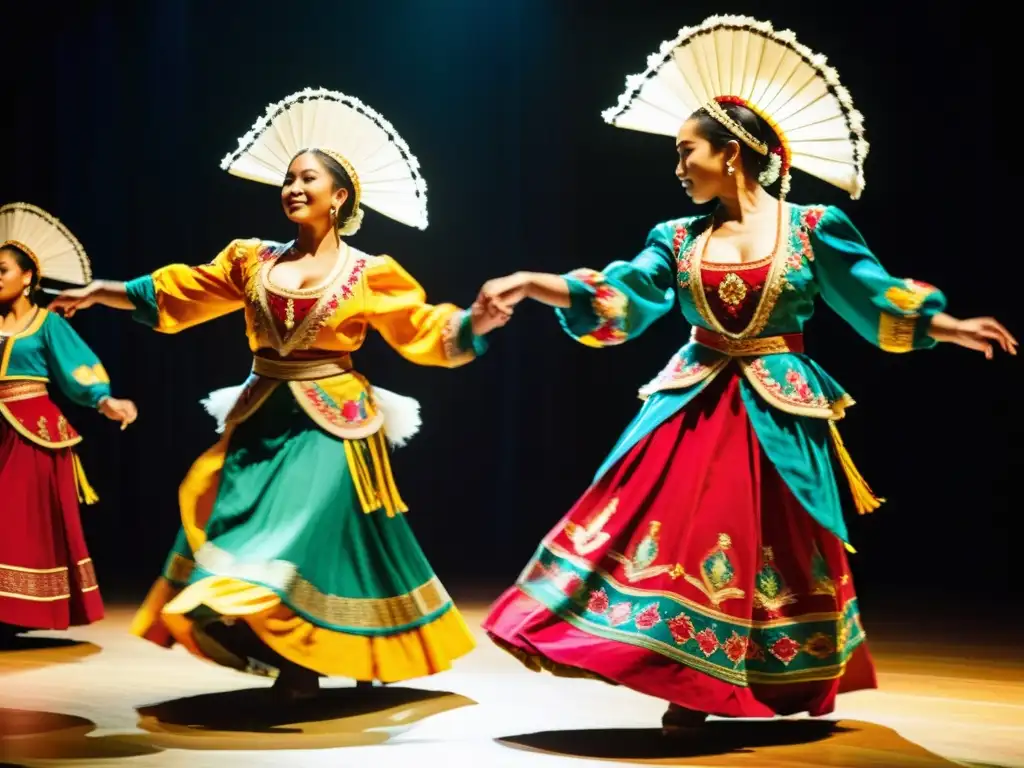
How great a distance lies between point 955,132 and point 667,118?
2490mm

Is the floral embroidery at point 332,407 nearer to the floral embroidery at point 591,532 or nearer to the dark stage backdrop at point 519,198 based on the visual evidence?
the floral embroidery at point 591,532

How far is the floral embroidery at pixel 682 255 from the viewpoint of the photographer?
3195 millimetres

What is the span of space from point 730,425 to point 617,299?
0.38m

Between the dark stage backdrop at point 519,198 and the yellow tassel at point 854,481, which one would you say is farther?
the dark stage backdrop at point 519,198

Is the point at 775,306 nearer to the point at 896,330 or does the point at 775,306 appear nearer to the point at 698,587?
the point at 896,330

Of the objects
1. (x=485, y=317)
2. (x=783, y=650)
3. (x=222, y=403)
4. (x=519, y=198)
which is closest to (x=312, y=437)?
(x=222, y=403)

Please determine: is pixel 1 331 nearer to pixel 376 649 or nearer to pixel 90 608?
pixel 90 608

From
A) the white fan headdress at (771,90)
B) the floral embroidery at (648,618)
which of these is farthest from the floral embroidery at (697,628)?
the white fan headdress at (771,90)

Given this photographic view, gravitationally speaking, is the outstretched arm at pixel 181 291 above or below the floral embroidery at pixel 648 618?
above

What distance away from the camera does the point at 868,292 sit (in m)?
3.09

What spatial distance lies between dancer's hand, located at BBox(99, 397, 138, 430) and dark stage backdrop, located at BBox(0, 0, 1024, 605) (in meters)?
1.66

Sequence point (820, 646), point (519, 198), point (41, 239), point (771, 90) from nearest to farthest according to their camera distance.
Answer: point (820, 646) → point (771, 90) → point (41, 239) → point (519, 198)

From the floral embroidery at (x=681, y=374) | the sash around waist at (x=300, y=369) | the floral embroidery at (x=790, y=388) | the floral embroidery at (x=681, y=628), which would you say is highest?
the sash around waist at (x=300, y=369)

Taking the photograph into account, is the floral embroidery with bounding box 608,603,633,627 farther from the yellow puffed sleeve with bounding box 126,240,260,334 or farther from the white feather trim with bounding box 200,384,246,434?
the yellow puffed sleeve with bounding box 126,240,260,334
